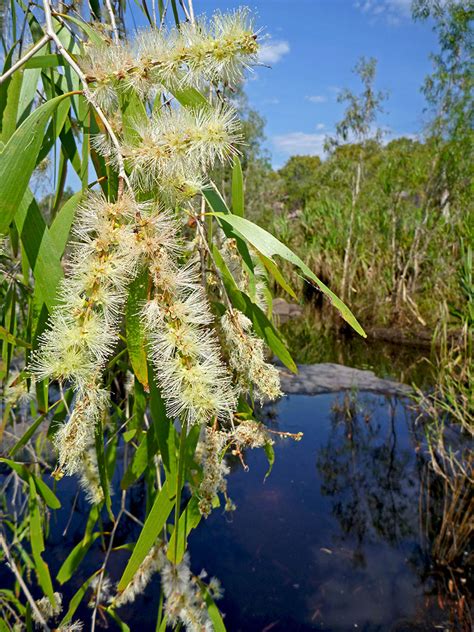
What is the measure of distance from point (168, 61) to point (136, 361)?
1.11 ft

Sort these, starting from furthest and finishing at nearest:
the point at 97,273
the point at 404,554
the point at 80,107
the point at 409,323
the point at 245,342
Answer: the point at 409,323 < the point at 404,554 < the point at 80,107 < the point at 245,342 < the point at 97,273

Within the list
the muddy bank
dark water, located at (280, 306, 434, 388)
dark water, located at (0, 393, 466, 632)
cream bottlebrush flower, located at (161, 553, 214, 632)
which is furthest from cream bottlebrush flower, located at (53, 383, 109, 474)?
dark water, located at (280, 306, 434, 388)

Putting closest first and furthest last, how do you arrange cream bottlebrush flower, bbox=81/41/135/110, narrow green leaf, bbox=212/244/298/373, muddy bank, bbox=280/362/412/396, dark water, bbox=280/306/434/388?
cream bottlebrush flower, bbox=81/41/135/110
narrow green leaf, bbox=212/244/298/373
muddy bank, bbox=280/362/412/396
dark water, bbox=280/306/434/388

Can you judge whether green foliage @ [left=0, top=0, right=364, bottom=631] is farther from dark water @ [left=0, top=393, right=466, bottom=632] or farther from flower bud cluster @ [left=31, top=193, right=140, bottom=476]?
dark water @ [left=0, top=393, right=466, bottom=632]

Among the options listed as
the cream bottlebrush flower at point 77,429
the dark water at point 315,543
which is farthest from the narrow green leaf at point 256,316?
the dark water at point 315,543

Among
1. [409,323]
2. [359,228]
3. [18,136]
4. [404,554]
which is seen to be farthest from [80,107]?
[359,228]

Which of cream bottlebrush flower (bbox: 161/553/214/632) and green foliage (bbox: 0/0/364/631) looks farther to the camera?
cream bottlebrush flower (bbox: 161/553/214/632)

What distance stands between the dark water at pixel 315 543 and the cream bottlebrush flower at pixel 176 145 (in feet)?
8.05

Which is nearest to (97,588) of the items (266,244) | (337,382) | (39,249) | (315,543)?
(39,249)

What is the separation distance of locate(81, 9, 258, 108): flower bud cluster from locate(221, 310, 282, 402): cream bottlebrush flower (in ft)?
1.02

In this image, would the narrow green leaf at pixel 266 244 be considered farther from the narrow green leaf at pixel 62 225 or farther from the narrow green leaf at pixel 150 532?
the narrow green leaf at pixel 150 532

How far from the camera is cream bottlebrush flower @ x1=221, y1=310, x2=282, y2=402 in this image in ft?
2.21

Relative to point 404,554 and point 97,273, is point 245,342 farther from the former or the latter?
point 404,554

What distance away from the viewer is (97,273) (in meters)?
0.47
